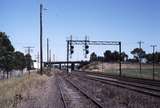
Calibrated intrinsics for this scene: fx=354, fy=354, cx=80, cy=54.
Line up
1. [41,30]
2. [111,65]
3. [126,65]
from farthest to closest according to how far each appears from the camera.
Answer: [111,65], [126,65], [41,30]

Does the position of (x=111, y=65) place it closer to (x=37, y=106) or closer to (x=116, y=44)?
(x=116, y=44)

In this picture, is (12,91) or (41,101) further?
(12,91)

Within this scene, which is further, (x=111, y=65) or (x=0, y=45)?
(x=111, y=65)

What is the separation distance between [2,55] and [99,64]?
318 ft

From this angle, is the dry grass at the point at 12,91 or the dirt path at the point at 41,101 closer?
the dry grass at the point at 12,91

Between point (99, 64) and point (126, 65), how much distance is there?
54.8ft

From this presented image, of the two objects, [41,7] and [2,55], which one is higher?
[41,7]

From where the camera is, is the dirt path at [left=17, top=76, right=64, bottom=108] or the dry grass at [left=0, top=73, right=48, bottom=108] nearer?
the dry grass at [left=0, top=73, right=48, bottom=108]

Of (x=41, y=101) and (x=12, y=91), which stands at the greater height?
(x=12, y=91)

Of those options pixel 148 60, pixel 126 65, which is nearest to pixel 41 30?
pixel 126 65

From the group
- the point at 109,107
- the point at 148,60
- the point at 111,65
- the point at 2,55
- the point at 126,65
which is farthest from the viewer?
the point at 148,60

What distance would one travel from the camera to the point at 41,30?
5478 centimetres

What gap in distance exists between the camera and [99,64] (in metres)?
154

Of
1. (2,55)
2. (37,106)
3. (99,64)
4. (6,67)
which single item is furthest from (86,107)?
(99,64)
